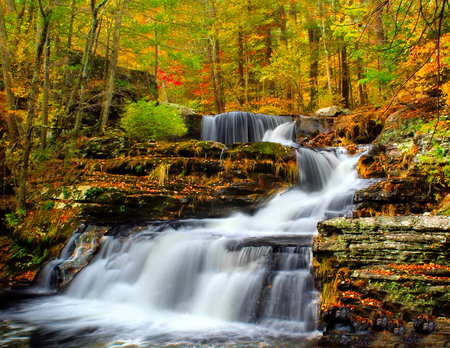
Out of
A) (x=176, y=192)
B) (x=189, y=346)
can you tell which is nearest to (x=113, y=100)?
(x=176, y=192)

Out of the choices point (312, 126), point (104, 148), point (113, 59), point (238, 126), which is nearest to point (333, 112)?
point (312, 126)

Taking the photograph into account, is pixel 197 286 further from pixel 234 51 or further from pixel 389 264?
pixel 234 51

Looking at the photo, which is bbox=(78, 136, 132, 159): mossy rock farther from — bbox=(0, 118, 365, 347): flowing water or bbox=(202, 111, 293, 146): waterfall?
bbox=(202, 111, 293, 146): waterfall

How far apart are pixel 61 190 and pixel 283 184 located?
579 cm

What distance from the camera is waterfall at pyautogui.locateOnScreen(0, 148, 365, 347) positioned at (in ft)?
15.5

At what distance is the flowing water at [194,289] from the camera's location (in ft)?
15.3

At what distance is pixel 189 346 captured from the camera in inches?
169

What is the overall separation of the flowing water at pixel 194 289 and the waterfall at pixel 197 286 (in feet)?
0.05

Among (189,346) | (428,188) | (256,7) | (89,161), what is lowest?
(189,346)

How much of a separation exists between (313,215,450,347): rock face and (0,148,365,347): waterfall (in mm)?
594

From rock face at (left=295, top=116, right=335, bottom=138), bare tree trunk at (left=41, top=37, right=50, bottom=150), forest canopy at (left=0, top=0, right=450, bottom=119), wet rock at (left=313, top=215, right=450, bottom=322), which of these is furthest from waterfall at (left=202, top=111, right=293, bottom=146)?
wet rock at (left=313, top=215, right=450, bottom=322)

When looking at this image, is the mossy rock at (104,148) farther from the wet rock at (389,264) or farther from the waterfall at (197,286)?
the wet rock at (389,264)

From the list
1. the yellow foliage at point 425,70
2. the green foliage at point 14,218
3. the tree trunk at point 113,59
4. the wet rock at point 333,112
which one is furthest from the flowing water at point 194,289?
the wet rock at point 333,112

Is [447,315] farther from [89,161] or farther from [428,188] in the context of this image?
[89,161]
